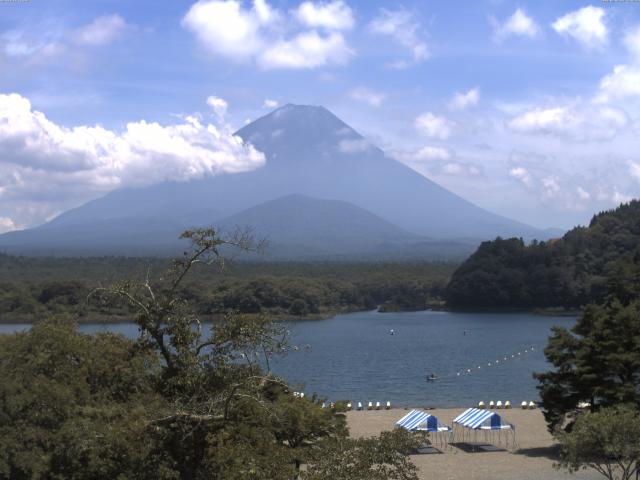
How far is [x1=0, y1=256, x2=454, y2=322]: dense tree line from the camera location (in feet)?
166

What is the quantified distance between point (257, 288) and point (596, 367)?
39.7 m

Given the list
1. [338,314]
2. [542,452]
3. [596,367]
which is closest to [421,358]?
[542,452]

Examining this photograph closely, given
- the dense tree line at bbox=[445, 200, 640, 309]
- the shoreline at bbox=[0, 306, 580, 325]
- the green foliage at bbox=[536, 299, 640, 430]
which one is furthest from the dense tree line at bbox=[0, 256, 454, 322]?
the green foliage at bbox=[536, 299, 640, 430]

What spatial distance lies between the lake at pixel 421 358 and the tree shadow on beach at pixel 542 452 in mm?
6639

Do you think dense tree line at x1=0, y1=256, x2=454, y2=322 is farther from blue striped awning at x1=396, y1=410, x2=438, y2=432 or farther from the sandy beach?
blue striped awning at x1=396, y1=410, x2=438, y2=432

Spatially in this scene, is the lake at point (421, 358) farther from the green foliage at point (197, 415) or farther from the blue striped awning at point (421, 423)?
the green foliage at point (197, 415)

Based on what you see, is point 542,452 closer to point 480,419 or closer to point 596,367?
point 480,419

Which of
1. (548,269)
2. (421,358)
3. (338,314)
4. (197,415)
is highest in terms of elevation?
(548,269)

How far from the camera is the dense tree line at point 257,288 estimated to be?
166 feet

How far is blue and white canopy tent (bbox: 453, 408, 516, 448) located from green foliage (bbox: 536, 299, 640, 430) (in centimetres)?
142

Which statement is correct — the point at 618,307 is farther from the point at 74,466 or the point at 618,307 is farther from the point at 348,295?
the point at 348,295

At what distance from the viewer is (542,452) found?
16141mm

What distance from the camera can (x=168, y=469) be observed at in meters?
6.93

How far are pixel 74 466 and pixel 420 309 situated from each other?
187ft
